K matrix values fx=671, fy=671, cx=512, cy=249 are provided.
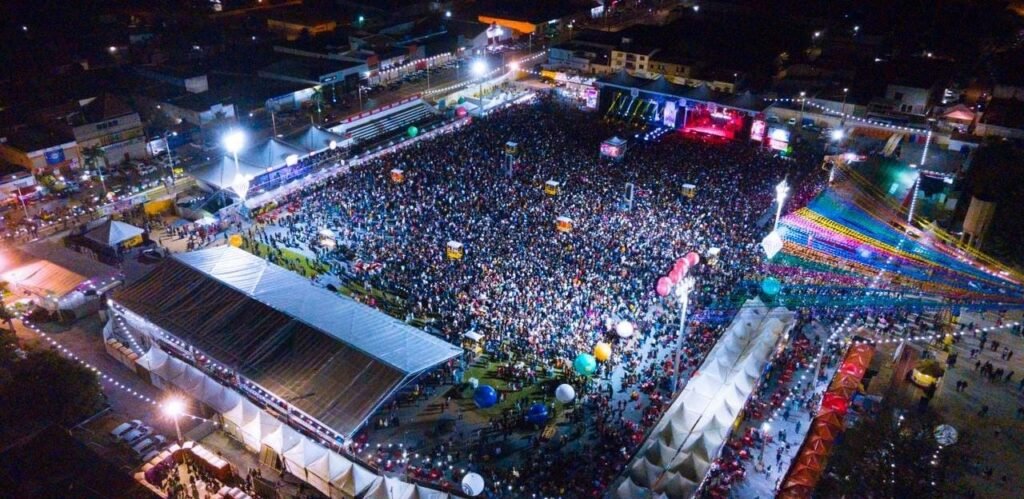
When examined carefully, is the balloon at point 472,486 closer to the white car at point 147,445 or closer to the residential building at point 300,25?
the white car at point 147,445

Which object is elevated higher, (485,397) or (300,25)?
(300,25)

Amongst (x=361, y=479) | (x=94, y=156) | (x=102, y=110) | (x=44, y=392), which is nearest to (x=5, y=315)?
(x=44, y=392)

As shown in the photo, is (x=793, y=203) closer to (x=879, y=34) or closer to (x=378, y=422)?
(x=378, y=422)

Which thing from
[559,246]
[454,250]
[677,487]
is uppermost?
[454,250]

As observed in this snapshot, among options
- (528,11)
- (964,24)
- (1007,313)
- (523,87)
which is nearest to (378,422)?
(1007,313)

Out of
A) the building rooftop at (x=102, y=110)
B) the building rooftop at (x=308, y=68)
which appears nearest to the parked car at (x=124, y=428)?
the building rooftop at (x=102, y=110)

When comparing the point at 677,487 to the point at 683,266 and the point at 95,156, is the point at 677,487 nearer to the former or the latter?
the point at 683,266
